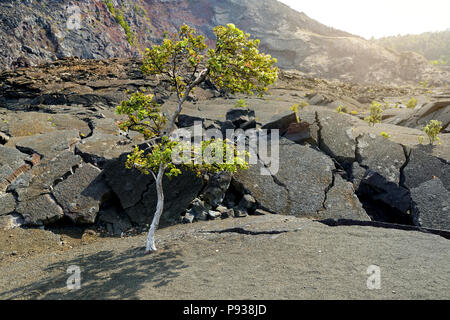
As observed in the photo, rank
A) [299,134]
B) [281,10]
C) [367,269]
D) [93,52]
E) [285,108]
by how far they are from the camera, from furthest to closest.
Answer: [281,10]
[93,52]
[285,108]
[299,134]
[367,269]

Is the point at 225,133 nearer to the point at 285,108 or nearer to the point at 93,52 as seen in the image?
the point at 285,108

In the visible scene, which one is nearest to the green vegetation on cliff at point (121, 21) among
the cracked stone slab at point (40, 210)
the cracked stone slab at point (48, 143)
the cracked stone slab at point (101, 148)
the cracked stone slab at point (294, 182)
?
the cracked stone slab at point (48, 143)

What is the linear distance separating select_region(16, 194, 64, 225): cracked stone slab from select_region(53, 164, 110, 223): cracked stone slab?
0.59 feet

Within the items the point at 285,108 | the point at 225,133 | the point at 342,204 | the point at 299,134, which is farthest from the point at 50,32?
the point at 342,204

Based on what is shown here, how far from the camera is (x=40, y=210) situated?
24.8 feet

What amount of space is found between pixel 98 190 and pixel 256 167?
495 centimetres

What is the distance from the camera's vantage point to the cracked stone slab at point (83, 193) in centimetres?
759

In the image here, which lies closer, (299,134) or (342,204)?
(342,204)

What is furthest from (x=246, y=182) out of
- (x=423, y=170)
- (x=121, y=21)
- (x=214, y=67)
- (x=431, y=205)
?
(x=121, y=21)

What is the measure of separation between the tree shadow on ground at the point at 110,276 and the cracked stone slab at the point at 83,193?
7.47 feet

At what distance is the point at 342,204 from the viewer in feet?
24.9

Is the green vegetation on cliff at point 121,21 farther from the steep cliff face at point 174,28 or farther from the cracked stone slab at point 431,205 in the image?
the cracked stone slab at point 431,205

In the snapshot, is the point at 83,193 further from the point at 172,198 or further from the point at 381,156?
the point at 381,156

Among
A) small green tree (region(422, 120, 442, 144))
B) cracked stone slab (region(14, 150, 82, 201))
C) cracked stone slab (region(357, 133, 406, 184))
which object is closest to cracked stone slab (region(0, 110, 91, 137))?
cracked stone slab (region(14, 150, 82, 201))
